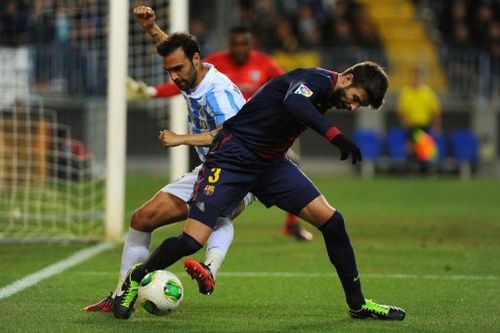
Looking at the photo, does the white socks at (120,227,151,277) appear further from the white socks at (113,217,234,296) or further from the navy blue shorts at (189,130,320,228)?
the navy blue shorts at (189,130,320,228)

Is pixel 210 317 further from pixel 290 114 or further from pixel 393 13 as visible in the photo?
pixel 393 13

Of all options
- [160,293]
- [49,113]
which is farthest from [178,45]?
[49,113]

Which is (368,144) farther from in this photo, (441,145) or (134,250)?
(134,250)

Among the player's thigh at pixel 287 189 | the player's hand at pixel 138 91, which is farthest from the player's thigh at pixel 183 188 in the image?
the player's hand at pixel 138 91

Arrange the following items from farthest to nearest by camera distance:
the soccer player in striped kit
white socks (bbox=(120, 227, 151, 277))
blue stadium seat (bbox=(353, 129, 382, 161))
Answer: blue stadium seat (bbox=(353, 129, 382, 161)) < white socks (bbox=(120, 227, 151, 277)) < the soccer player in striped kit

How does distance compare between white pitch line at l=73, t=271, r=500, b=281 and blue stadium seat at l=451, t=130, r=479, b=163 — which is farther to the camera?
blue stadium seat at l=451, t=130, r=479, b=163

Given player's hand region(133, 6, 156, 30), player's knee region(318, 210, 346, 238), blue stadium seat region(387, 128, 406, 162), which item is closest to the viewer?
player's knee region(318, 210, 346, 238)

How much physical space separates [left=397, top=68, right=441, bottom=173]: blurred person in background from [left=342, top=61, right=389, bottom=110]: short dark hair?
17.6m

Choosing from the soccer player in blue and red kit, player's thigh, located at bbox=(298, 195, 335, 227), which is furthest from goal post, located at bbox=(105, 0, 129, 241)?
player's thigh, located at bbox=(298, 195, 335, 227)

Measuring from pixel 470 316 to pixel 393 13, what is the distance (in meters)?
23.4

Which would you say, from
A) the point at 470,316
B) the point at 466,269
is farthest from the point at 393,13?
the point at 470,316

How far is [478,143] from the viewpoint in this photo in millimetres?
27094

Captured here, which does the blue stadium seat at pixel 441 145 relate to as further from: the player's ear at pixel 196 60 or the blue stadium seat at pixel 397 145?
the player's ear at pixel 196 60

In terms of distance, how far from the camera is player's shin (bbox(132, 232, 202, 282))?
735 cm
